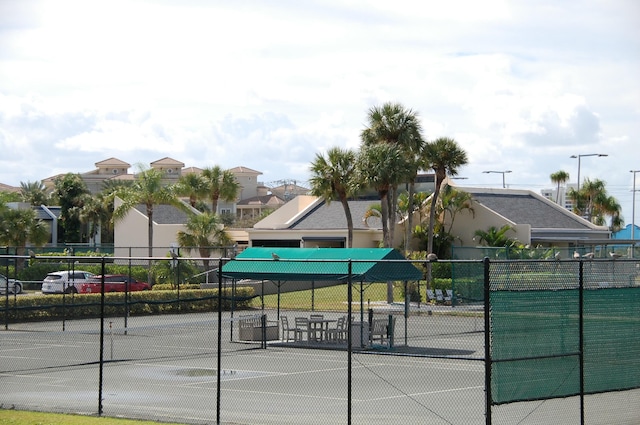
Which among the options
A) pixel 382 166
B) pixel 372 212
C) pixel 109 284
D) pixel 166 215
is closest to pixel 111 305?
pixel 109 284

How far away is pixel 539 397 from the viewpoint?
13.9m

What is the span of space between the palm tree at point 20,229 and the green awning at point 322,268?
1195 inches

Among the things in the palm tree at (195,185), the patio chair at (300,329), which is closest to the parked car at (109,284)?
the patio chair at (300,329)

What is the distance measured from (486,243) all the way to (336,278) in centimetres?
3721

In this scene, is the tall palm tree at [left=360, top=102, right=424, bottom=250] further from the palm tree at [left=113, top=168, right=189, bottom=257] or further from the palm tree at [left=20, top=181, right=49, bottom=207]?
the palm tree at [left=20, top=181, right=49, bottom=207]

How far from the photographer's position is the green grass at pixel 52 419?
14722 mm

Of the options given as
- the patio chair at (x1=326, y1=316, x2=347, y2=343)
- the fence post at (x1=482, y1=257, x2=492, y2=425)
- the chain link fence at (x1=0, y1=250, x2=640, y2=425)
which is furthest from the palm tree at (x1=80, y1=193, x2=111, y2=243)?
the fence post at (x1=482, y1=257, x2=492, y2=425)

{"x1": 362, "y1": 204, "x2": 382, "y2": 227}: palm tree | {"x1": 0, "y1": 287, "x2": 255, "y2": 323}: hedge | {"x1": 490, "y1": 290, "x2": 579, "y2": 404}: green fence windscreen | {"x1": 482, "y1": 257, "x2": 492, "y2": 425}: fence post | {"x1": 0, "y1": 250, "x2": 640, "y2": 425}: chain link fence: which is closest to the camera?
{"x1": 482, "y1": 257, "x2": 492, "y2": 425}: fence post

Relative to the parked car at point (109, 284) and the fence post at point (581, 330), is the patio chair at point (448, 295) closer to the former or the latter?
the parked car at point (109, 284)

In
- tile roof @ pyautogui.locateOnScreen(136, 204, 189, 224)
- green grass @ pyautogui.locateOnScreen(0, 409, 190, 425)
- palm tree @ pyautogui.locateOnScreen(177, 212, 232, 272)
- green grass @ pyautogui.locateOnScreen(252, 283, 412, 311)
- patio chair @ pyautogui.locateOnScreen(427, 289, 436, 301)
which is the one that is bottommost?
green grass @ pyautogui.locateOnScreen(252, 283, 412, 311)

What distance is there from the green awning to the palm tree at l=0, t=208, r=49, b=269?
99.6ft

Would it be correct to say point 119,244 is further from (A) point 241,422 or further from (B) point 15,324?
(A) point 241,422

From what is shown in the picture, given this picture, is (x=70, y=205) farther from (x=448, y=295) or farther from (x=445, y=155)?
(x=448, y=295)

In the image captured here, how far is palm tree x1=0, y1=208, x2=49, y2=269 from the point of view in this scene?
192 ft
